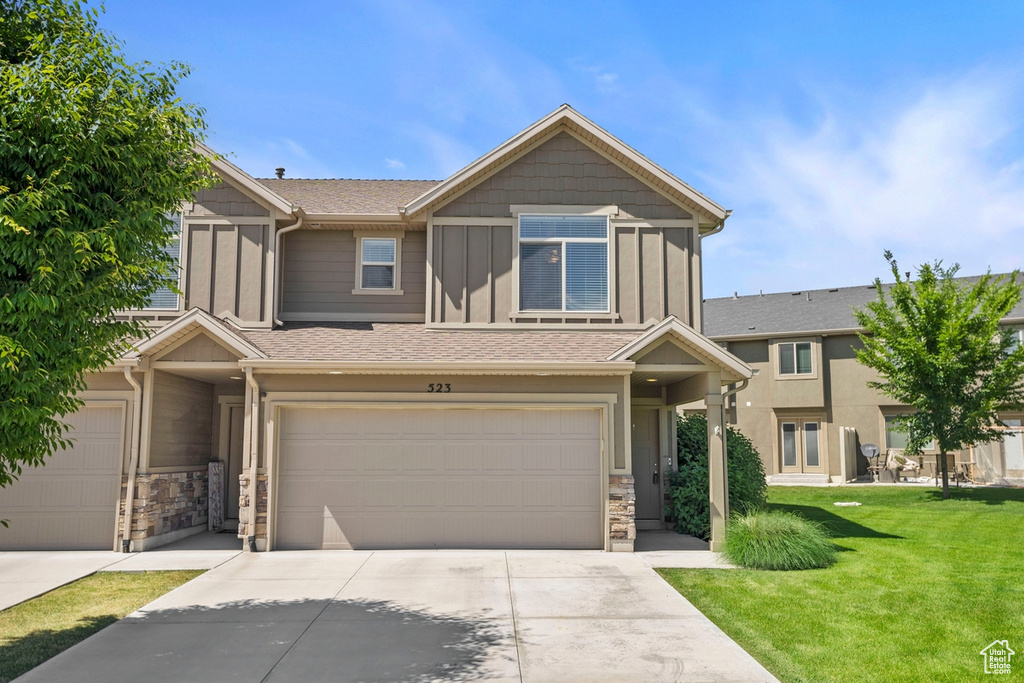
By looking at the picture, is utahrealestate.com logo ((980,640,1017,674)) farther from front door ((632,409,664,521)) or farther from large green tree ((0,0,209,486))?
large green tree ((0,0,209,486))

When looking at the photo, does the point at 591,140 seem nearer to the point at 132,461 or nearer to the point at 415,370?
the point at 415,370

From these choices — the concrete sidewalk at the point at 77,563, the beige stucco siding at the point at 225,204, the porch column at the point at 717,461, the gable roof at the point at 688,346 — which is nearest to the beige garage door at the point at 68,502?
the concrete sidewalk at the point at 77,563

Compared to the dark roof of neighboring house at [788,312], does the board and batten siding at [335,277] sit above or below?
below

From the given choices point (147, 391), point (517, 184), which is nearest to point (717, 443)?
point (517, 184)

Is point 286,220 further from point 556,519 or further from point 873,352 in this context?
point 873,352

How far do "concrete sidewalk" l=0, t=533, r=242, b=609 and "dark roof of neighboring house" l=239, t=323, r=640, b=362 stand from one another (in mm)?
3269

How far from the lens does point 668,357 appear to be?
1252 cm

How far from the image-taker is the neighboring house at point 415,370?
12.1 m

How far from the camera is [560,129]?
46.5 ft

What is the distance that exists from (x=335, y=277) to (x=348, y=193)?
8.17 ft

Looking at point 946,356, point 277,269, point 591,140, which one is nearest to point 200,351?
point 277,269

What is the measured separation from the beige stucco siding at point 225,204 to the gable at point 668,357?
7.31 m

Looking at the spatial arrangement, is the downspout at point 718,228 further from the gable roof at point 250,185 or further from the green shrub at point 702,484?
the gable roof at point 250,185

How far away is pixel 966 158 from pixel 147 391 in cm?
1631
